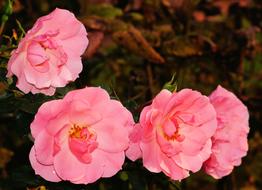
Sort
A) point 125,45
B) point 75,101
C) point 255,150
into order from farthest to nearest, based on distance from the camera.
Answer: point 255,150
point 125,45
point 75,101

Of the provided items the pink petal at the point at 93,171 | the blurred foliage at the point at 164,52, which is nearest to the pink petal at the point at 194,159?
the pink petal at the point at 93,171

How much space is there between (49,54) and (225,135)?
13.2 inches

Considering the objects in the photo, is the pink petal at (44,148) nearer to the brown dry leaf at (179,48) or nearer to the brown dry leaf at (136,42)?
the brown dry leaf at (136,42)

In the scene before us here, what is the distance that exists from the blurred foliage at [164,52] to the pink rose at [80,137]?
12.0 inches

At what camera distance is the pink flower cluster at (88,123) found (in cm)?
96

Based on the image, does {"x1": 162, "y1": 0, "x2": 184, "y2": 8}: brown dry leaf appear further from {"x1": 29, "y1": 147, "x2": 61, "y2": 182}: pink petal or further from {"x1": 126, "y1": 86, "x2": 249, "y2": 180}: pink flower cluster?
{"x1": 29, "y1": 147, "x2": 61, "y2": 182}: pink petal

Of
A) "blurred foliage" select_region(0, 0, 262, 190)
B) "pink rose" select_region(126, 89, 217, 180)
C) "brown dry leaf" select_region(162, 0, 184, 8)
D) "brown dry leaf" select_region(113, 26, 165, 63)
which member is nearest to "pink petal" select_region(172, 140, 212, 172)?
"pink rose" select_region(126, 89, 217, 180)

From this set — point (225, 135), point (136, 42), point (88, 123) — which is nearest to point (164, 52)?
point (136, 42)

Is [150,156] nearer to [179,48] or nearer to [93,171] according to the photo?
[93,171]

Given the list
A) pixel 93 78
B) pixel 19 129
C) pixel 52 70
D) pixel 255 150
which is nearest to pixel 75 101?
pixel 52 70

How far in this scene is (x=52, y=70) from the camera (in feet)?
3.30

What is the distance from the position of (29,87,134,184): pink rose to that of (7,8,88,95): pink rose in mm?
53

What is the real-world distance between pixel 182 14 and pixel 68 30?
2.78 ft

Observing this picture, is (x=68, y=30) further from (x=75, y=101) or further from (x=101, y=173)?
(x=101, y=173)
